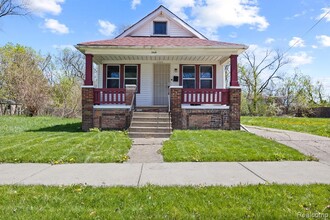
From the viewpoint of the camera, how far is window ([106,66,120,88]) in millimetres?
15242

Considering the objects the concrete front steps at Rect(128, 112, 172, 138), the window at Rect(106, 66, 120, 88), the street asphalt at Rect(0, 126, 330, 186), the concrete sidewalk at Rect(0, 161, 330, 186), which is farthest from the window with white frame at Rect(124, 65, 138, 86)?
the concrete sidewalk at Rect(0, 161, 330, 186)

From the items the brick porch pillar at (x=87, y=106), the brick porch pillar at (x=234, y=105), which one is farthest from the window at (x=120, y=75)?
the brick porch pillar at (x=234, y=105)

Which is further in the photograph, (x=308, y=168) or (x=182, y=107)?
(x=182, y=107)

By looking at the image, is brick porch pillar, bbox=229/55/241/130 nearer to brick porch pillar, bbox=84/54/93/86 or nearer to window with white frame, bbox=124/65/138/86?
window with white frame, bbox=124/65/138/86

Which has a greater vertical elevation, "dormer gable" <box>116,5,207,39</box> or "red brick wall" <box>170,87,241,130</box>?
"dormer gable" <box>116,5,207,39</box>

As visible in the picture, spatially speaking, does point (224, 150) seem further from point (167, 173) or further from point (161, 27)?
point (161, 27)

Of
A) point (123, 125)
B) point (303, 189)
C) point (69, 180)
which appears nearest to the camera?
point (303, 189)

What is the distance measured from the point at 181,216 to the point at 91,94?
9.49 m

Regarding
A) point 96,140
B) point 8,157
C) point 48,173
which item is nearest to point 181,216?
point 48,173

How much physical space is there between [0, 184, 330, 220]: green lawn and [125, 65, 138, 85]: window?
11110 millimetres

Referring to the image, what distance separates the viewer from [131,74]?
15.3 meters

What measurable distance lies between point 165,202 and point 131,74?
1207 cm

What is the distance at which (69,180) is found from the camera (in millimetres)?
4953

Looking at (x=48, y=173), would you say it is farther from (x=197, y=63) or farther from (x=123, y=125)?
(x=197, y=63)
